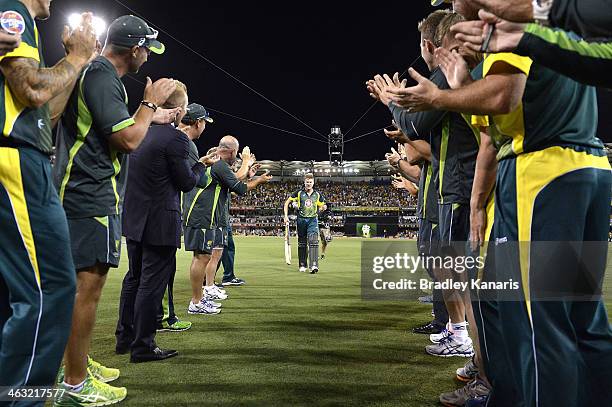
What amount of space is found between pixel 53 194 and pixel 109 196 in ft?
2.58

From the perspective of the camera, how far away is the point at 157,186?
4355mm

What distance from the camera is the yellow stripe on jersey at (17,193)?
2.12m

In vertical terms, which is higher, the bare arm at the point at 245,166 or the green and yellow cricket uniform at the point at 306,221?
the bare arm at the point at 245,166

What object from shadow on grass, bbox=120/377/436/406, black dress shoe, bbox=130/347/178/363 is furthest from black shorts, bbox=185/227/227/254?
shadow on grass, bbox=120/377/436/406

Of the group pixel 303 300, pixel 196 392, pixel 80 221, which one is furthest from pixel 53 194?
pixel 303 300

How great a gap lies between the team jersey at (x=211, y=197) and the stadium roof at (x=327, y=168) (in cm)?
4570

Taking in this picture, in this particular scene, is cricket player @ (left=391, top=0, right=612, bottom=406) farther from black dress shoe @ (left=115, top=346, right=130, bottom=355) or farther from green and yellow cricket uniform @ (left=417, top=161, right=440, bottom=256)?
black dress shoe @ (left=115, top=346, right=130, bottom=355)

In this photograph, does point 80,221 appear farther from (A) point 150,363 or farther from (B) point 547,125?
(B) point 547,125

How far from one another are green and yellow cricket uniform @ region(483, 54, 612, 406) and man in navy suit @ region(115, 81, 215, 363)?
10.5 ft

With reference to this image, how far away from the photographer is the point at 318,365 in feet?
13.0

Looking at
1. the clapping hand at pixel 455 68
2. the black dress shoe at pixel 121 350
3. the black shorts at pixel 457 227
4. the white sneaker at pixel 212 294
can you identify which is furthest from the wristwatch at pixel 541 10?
the white sneaker at pixel 212 294

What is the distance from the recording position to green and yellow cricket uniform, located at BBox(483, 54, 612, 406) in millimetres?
1835

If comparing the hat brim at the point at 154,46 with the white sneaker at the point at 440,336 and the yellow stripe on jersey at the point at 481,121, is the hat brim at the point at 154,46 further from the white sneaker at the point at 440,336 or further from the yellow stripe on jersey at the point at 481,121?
the white sneaker at the point at 440,336

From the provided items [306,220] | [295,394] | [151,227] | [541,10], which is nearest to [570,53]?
[541,10]
